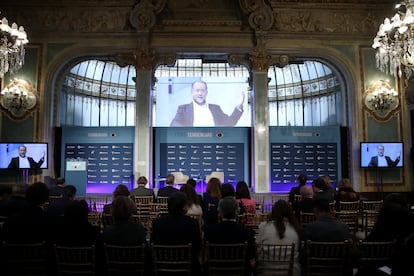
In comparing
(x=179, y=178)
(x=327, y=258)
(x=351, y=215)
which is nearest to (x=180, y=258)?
(x=327, y=258)

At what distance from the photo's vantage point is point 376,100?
36.4ft

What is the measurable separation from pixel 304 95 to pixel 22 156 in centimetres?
1028

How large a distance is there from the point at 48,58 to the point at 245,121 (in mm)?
6181

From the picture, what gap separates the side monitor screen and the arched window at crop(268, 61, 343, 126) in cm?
309

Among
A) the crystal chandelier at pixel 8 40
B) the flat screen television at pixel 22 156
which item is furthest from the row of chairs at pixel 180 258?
the flat screen television at pixel 22 156

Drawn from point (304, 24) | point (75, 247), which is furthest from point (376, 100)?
point (75, 247)

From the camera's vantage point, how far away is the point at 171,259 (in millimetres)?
3449

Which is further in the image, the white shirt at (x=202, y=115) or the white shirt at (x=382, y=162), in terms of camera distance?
the white shirt at (x=202, y=115)

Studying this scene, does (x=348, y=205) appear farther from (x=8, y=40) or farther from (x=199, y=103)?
(x=8, y=40)

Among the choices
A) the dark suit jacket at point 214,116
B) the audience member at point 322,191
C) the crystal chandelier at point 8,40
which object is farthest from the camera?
the dark suit jacket at point 214,116

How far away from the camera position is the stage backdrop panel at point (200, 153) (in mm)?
11438

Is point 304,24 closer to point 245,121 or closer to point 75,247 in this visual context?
point 245,121

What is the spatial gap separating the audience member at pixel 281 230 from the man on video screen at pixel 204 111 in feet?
29.0

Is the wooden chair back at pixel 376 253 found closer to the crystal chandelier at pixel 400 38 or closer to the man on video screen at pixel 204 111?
the crystal chandelier at pixel 400 38
